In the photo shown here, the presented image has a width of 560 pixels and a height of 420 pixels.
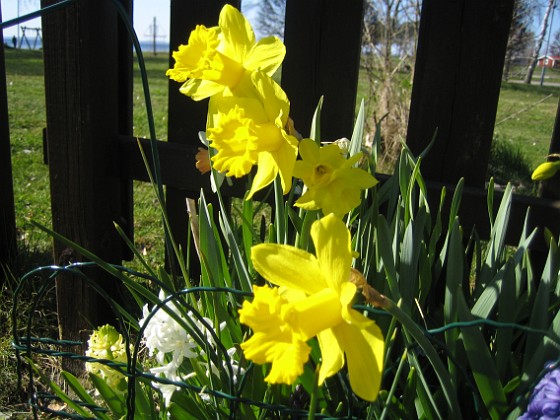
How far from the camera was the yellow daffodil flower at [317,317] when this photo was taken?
0.61 m

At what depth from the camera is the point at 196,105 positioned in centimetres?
169

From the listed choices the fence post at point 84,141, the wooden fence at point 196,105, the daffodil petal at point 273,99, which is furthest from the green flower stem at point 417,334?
the fence post at point 84,141

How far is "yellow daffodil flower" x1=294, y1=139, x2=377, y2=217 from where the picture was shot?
788mm

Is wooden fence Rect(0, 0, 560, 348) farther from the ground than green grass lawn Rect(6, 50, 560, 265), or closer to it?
farther from the ground

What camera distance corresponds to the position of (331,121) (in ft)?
5.06

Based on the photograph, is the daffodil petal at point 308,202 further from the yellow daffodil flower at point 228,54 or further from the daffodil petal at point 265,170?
the yellow daffodil flower at point 228,54

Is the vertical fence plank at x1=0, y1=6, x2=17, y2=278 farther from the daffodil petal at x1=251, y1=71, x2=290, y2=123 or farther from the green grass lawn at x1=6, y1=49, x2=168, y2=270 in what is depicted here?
the daffodil petal at x1=251, y1=71, x2=290, y2=123

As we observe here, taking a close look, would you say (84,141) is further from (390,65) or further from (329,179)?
(390,65)

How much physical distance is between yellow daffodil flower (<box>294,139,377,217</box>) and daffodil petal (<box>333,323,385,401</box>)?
209 millimetres

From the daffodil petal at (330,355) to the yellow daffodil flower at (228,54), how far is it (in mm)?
423

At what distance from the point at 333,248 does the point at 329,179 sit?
182 millimetres

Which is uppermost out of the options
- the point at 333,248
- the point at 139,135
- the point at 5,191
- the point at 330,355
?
the point at 333,248

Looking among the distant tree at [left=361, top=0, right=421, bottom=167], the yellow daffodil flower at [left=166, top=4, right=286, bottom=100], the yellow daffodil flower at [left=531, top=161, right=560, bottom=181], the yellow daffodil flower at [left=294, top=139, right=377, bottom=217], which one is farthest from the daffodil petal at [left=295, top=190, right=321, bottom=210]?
the distant tree at [left=361, top=0, right=421, bottom=167]

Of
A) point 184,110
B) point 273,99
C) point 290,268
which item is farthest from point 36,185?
point 290,268
